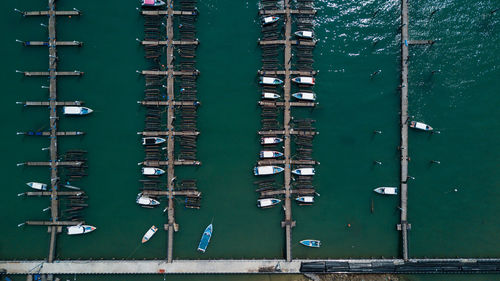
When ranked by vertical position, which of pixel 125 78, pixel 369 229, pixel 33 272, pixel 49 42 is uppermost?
pixel 49 42

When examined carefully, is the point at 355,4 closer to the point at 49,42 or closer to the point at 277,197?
the point at 277,197

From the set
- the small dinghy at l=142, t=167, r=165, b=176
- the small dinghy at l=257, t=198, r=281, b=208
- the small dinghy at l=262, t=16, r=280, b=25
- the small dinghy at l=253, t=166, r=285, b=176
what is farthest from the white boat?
the small dinghy at l=262, t=16, r=280, b=25

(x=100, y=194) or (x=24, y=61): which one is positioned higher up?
(x=24, y=61)

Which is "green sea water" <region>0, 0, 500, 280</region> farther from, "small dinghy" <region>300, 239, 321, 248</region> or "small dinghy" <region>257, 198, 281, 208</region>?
"small dinghy" <region>257, 198, 281, 208</region>

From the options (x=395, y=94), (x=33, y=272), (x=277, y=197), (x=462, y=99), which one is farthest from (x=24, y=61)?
(x=462, y=99)

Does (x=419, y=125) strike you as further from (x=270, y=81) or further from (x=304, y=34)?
(x=270, y=81)

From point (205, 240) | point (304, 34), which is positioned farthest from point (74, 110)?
point (304, 34)
